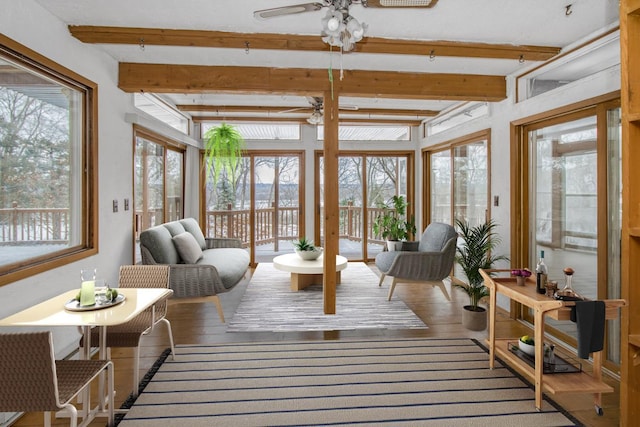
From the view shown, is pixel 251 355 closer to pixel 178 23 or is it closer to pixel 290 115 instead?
pixel 178 23

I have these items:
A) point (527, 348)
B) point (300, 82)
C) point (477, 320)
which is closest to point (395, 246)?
point (477, 320)

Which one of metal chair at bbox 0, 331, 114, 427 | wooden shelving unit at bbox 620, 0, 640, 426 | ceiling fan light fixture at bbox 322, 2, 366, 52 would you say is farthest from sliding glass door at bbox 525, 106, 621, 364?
metal chair at bbox 0, 331, 114, 427

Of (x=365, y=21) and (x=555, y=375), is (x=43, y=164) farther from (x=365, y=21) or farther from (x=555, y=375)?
(x=555, y=375)

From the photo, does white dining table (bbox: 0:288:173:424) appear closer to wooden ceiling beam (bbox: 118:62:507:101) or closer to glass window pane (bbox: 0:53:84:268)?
glass window pane (bbox: 0:53:84:268)

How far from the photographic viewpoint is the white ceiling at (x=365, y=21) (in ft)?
8.32

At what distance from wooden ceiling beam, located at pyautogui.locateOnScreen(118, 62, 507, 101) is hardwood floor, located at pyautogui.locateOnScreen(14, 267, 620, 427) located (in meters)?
2.36

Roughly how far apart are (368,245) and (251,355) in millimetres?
4109

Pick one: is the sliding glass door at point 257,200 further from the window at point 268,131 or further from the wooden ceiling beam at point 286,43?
the wooden ceiling beam at point 286,43

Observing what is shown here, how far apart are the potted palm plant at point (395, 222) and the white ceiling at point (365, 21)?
9.85 feet

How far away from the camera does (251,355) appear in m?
2.84

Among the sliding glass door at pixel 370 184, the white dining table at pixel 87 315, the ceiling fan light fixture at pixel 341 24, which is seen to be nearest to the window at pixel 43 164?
the white dining table at pixel 87 315

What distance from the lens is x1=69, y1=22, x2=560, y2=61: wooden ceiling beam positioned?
9.51 ft

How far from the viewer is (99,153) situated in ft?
10.5

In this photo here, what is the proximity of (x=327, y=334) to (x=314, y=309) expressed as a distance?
682mm
